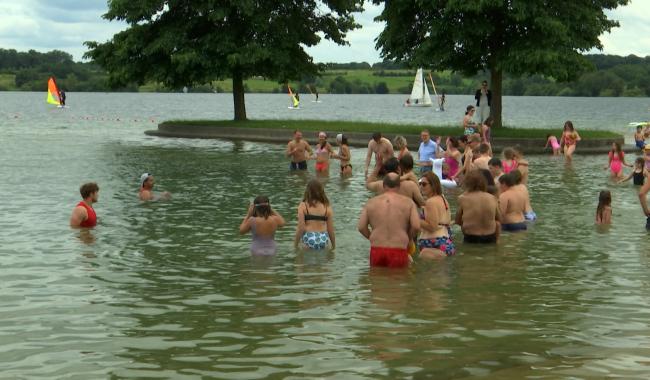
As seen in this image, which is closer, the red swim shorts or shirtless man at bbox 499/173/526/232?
the red swim shorts

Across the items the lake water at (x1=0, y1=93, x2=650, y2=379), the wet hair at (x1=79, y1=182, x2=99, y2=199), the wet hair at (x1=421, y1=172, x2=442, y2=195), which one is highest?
the wet hair at (x1=421, y1=172, x2=442, y2=195)

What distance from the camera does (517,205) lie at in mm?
16734

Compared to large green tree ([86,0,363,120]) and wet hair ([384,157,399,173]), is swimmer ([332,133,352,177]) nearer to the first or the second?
wet hair ([384,157,399,173])

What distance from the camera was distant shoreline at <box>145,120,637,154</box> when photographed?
3738 cm

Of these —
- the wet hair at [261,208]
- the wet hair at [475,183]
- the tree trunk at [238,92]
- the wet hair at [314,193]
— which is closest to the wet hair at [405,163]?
the wet hair at [475,183]

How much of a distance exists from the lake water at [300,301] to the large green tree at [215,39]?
87.3 ft

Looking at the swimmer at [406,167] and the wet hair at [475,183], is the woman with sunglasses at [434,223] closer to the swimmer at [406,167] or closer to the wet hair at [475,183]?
the wet hair at [475,183]

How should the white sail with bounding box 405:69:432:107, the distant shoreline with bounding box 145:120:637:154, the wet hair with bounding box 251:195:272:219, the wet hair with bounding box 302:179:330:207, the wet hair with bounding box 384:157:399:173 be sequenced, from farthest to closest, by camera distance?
1. the white sail with bounding box 405:69:432:107
2. the distant shoreline with bounding box 145:120:637:154
3. the wet hair with bounding box 384:157:399:173
4. the wet hair with bounding box 251:195:272:219
5. the wet hair with bounding box 302:179:330:207

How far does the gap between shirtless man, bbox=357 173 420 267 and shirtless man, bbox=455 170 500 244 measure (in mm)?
1993

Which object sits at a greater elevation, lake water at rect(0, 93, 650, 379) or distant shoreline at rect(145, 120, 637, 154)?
distant shoreline at rect(145, 120, 637, 154)

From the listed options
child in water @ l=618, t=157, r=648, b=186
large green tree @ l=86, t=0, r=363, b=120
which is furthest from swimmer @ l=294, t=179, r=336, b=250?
large green tree @ l=86, t=0, r=363, b=120

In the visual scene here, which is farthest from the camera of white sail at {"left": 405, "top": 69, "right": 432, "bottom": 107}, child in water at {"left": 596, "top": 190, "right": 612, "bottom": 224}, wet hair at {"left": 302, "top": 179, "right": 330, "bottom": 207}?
A: white sail at {"left": 405, "top": 69, "right": 432, "bottom": 107}

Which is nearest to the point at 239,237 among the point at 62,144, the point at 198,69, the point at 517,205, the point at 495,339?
the point at 517,205

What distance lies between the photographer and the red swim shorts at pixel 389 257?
12.9m
